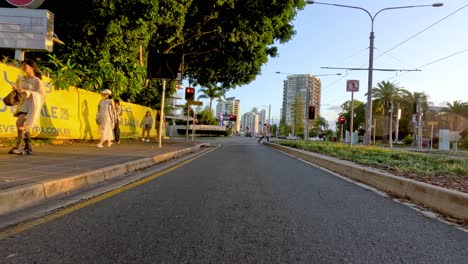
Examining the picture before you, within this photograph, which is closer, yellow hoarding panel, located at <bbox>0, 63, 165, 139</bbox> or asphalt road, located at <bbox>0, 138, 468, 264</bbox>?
asphalt road, located at <bbox>0, 138, 468, 264</bbox>

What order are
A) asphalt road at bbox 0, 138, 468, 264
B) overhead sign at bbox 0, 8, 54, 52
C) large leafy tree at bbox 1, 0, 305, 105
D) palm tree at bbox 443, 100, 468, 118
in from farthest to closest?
palm tree at bbox 443, 100, 468, 118, large leafy tree at bbox 1, 0, 305, 105, overhead sign at bbox 0, 8, 54, 52, asphalt road at bbox 0, 138, 468, 264

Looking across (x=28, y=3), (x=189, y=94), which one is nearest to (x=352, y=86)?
(x=189, y=94)

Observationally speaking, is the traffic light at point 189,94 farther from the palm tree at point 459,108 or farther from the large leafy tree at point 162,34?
the palm tree at point 459,108

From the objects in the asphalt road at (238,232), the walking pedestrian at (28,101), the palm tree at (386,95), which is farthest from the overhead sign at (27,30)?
the palm tree at (386,95)

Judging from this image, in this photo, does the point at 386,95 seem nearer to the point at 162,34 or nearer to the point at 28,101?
the point at 162,34

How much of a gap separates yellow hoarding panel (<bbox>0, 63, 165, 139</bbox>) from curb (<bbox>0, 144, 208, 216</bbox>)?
12.9ft

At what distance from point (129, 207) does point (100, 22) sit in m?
11.1

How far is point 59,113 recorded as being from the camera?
12.0m

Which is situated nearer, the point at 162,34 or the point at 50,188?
the point at 50,188

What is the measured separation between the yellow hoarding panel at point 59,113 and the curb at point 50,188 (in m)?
3.93

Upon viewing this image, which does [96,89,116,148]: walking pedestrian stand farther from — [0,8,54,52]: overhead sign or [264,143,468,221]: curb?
[264,143,468,221]: curb

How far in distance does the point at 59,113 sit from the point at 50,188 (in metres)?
7.72

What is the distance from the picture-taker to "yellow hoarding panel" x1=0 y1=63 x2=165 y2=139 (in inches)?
376

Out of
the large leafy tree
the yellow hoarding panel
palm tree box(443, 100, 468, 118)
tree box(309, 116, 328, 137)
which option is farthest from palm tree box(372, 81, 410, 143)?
tree box(309, 116, 328, 137)
